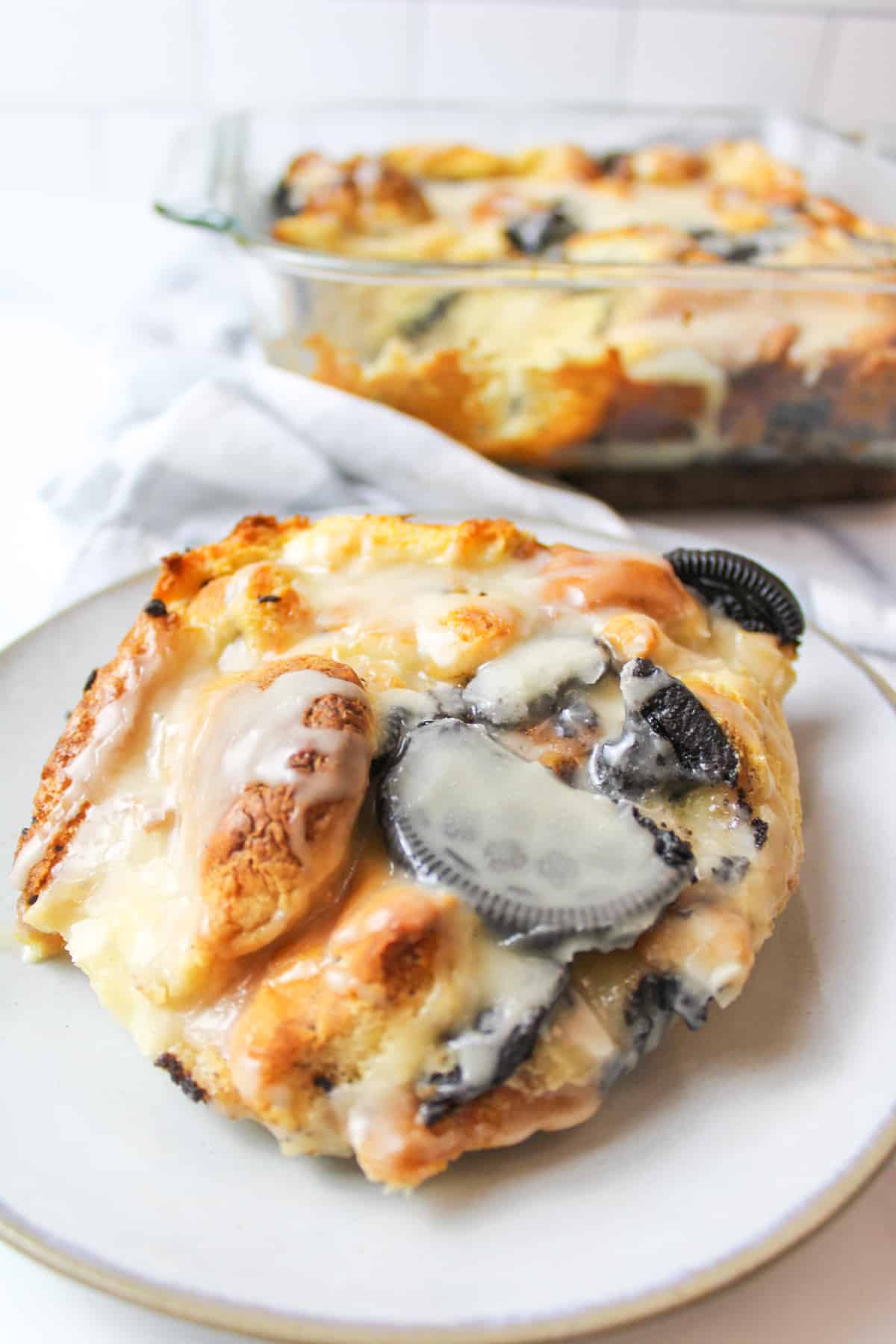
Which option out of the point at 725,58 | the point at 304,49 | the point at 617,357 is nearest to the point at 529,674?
the point at 617,357

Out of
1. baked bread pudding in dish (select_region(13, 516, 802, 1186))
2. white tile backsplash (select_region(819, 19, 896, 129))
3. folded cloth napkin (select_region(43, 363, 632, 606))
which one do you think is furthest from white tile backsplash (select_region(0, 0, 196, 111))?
baked bread pudding in dish (select_region(13, 516, 802, 1186))

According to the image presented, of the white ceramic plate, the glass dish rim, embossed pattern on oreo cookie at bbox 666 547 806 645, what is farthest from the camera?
the glass dish rim

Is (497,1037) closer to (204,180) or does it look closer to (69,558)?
(69,558)

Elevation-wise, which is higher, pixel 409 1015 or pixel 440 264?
pixel 440 264

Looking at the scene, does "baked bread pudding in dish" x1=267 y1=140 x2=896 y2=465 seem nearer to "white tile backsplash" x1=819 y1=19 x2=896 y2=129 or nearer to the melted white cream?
the melted white cream

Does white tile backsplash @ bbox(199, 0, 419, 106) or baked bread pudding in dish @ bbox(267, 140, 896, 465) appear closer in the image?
baked bread pudding in dish @ bbox(267, 140, 896, 465)

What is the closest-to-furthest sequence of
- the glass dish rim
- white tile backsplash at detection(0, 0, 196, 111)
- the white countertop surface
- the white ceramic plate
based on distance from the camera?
the white ceramic plate, the white countertop surface, the glass dish rim, white tile backsplash at detection(0, 0, 196, 111)

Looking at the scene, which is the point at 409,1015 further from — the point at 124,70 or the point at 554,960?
the point at 124,70

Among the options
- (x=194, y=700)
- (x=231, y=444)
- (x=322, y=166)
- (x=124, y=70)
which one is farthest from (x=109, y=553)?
(x=124, y=70)
